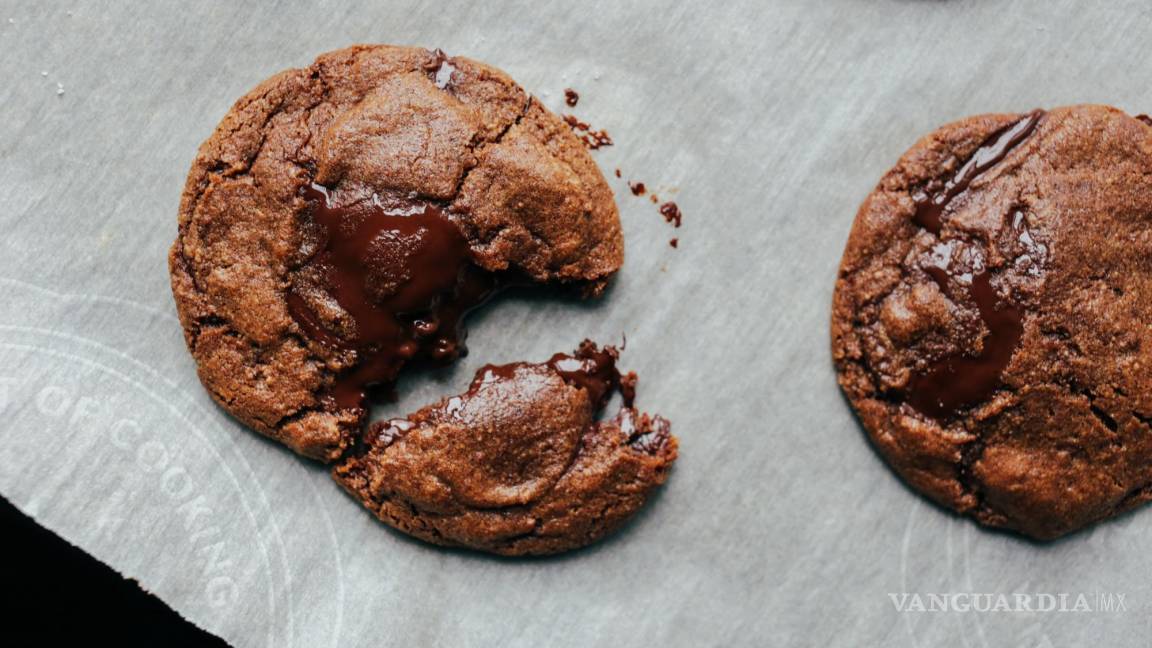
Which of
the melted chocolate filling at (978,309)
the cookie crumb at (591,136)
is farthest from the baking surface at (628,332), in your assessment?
the melted chocolate filling at (978,309)

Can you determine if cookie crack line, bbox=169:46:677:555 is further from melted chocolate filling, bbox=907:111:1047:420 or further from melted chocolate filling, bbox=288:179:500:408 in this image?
melted chocolate filling, bbox=907:111:1047:420

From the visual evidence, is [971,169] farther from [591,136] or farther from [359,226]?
[359,226]

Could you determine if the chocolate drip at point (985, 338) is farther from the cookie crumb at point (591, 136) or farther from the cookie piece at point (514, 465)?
the cookie crumb at point (591, 136)

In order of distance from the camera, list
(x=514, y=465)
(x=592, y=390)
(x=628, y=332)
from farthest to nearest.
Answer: (x=628, y=332) < (x=592, y=390) < (x=514, y=465)

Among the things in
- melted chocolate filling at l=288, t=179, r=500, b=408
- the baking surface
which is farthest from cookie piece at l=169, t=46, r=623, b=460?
the baking surface

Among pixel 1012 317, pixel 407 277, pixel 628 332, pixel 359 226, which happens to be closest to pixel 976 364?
pixel 1012 317

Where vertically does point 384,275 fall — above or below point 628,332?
below

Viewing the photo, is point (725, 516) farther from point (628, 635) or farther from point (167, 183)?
point (167, 183)
